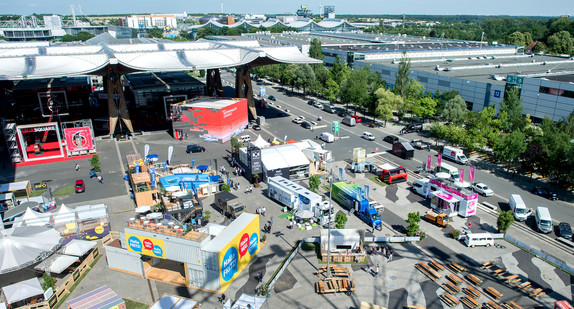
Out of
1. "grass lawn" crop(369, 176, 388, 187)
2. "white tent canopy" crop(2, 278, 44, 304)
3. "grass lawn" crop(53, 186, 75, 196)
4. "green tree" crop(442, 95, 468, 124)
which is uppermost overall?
"green tree" crop(442, 95, 468, 124)

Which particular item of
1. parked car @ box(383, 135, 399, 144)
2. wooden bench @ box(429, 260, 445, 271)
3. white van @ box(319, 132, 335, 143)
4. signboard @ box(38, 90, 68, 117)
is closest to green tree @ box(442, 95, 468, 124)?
parked car @ box(383, 135, 399, 144)

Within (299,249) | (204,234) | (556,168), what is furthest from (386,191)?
(204,234)

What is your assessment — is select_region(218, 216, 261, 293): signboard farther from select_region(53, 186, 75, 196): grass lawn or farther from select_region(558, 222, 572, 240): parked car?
select_region(558, 222, 572, 240): parked car

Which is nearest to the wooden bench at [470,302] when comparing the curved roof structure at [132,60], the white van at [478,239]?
the white van at [478,239]

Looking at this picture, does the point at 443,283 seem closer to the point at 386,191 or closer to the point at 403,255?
the point at 403,255

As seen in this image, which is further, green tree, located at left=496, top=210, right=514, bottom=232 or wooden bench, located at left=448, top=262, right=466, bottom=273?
green tree, located at left=496, top=210, right=514, bottom=232

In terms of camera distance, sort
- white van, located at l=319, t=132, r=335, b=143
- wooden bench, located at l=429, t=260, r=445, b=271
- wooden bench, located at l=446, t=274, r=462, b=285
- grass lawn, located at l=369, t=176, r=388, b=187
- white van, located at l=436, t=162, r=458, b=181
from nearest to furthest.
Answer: wooden bench, located at l=446, t=274, r=462, b=285, wooden bench, located at l=429, t=260, r=445, b=271, grass lawn, located at l=369, t=176, r=388, b=187, white van, located at l=436, t=162, r=458, b=181, white van, located at l=319, t=132, r=335, b=143
